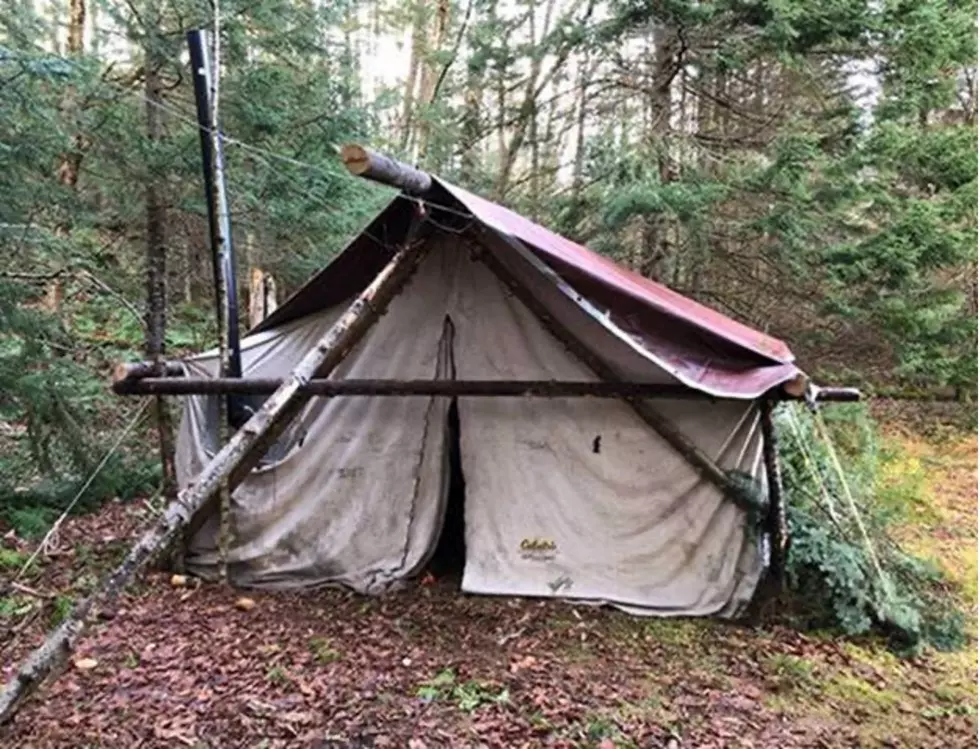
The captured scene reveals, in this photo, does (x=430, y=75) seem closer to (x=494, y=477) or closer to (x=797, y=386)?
(x=494, y=477)

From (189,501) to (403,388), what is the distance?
192 cm

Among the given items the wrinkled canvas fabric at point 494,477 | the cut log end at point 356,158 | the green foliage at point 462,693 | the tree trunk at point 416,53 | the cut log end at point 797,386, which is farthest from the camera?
the tree trunk at point 416,53

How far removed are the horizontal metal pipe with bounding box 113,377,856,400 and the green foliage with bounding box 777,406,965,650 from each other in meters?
0.86

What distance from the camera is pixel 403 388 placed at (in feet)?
15.8

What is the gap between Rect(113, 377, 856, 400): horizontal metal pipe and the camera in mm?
4719

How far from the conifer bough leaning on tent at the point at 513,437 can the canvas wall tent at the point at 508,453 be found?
0.01 meters

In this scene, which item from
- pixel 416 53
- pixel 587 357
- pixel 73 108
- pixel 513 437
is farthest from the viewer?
pixel 416 53

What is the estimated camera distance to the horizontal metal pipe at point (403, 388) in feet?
15.5

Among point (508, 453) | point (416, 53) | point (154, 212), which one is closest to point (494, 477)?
point (508, 453)

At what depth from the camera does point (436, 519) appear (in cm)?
519

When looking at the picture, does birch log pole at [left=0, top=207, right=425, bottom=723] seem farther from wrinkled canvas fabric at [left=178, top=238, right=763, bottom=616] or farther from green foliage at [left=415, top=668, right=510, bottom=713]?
green foliage at [left=415, top=668, right=510, bottom=713]

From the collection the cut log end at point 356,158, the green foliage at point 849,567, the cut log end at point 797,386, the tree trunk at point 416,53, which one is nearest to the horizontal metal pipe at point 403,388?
the cut log end at point 797,386

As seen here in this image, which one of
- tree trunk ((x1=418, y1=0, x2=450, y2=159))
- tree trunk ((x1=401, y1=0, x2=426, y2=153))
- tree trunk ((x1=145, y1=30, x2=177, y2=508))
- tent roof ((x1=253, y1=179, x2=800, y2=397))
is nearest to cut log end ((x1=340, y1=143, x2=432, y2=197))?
tent roof ((x1=253, y1=179, x2=800, y2=397))

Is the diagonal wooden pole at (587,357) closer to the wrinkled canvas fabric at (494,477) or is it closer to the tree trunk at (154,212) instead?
the wrinkled canvas fabric at (494,477)
